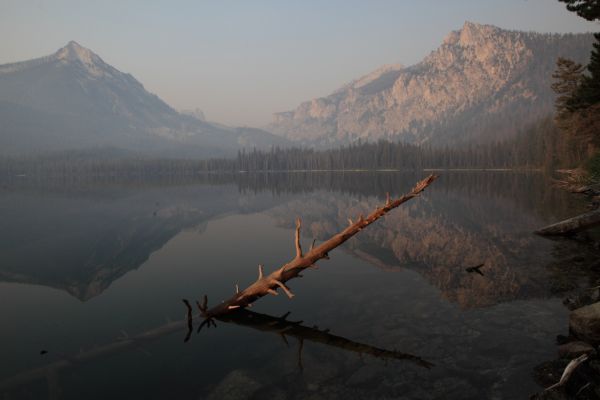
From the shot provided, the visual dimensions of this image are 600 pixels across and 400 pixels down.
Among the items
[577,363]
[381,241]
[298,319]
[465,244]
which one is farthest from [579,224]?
[298,319]

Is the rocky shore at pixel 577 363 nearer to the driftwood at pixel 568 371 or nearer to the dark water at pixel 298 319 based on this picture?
the driftwood at pixel 568 371

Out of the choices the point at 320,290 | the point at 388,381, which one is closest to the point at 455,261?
the point at 320,290

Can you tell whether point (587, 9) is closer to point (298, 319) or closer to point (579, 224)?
point (579, 224)

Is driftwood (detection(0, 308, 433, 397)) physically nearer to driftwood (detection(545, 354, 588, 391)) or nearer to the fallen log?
driftwood (detection(545, 354, 588, 391))

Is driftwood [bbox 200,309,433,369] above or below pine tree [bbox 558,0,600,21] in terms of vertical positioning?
below

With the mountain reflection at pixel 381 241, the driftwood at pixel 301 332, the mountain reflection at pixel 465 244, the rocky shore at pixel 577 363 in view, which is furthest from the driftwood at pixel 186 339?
the mountain reflection at pixel 465 244

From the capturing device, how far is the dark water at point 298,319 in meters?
10.8

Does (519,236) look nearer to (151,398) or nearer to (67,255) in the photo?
(151,398)

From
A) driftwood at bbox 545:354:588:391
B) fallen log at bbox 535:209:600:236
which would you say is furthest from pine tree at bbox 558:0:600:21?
driftwood at bbox 545:354:588:391

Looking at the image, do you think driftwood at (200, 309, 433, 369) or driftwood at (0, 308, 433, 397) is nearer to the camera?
driftwood at (0, 308, 433, 397)

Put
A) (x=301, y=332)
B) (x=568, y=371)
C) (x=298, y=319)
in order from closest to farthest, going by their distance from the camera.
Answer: (x=568, y=371) < (x=301, y=332) < (x=298, y=319)

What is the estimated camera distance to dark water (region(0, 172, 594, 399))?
10773mm

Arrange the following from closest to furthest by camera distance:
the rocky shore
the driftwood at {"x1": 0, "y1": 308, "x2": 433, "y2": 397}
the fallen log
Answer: the rocky shore → the driftwood at {"x1": 0, "y1": 308, "x2": 433, "y2": 397} → the fallen log

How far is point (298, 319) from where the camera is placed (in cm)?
1531
